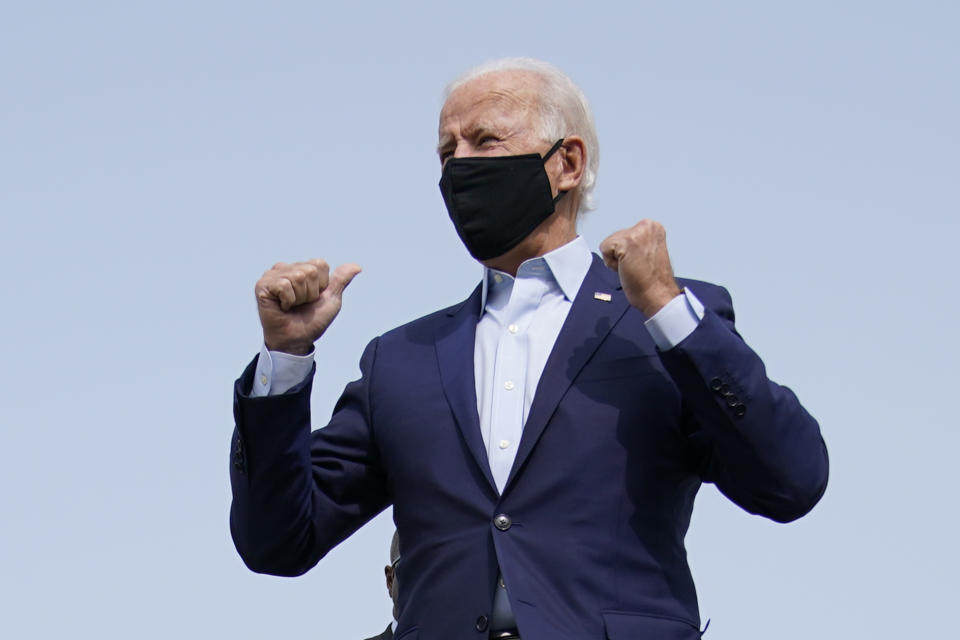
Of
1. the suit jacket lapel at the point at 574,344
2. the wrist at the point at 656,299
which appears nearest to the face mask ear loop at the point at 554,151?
the suit jacket lapel at the point at 574,344

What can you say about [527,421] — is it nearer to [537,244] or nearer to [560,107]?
[537,244]

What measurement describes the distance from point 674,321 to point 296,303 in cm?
113

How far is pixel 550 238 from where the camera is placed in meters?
5.34

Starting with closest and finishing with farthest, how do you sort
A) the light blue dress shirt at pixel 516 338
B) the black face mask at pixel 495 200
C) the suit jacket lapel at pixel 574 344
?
the light blue dress shirt at pixel 516 338 → the suit jacket lapel at pixel 574 344 → the black face mask at pixel 495 200

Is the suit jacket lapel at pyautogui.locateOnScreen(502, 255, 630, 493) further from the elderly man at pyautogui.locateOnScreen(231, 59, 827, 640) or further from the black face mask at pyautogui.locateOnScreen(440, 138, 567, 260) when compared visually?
the black face mask at pyautogui.locateOnScreen(440, 138, 567, 260)

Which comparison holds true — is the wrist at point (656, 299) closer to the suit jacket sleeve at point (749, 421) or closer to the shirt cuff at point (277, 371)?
the suit jacket sleeve at point (749, 421)

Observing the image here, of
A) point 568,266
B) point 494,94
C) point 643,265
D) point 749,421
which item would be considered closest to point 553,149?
A: point 494,94

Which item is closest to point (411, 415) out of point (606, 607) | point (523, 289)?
point (523, 289)

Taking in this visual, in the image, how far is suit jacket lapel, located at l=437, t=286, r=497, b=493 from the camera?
4844 mm

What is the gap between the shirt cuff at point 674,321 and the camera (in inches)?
179

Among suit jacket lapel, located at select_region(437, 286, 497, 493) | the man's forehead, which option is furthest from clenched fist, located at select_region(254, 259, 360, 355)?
the man's forehead

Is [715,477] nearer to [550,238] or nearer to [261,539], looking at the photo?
[550,238]

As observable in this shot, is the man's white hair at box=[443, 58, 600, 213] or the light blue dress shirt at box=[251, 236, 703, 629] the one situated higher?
the man's white hair at box=[443, 58, 600, 213]

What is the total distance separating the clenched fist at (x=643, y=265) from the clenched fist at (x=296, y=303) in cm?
88
